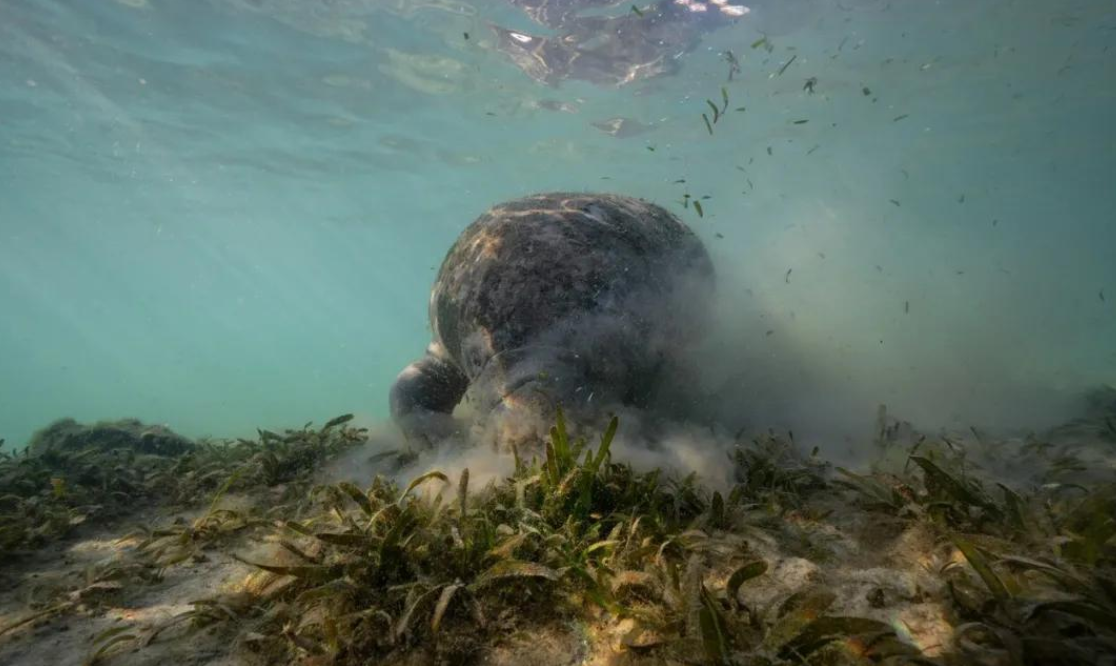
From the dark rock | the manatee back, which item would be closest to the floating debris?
the manatee back

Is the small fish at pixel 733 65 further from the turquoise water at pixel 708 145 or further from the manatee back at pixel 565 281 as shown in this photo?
the manatee back at pixel 565 281

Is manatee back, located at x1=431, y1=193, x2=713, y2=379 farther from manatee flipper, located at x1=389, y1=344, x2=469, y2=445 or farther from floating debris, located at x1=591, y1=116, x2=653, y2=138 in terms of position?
floating debris, located at x1=591, y1=116, x2=653, y2=138

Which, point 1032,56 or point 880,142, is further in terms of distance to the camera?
point 880,142

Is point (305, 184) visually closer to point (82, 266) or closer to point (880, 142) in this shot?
point (880, 142)

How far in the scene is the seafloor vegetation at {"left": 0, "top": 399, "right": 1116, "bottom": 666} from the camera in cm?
175

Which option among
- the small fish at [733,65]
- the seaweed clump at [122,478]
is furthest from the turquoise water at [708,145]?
the seaweed clump at [122,478]

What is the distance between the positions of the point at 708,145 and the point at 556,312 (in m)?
25.8

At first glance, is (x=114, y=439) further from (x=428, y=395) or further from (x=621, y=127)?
(x=621, y=127)

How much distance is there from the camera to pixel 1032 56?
19.5 meters

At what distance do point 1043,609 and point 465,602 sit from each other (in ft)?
6.50

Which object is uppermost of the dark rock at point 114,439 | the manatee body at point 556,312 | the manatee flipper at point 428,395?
the manatee body at point 556,312

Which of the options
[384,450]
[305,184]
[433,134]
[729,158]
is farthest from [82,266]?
[384,450]

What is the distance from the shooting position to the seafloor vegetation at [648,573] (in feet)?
5.76

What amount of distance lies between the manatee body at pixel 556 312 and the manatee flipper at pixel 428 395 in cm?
1
